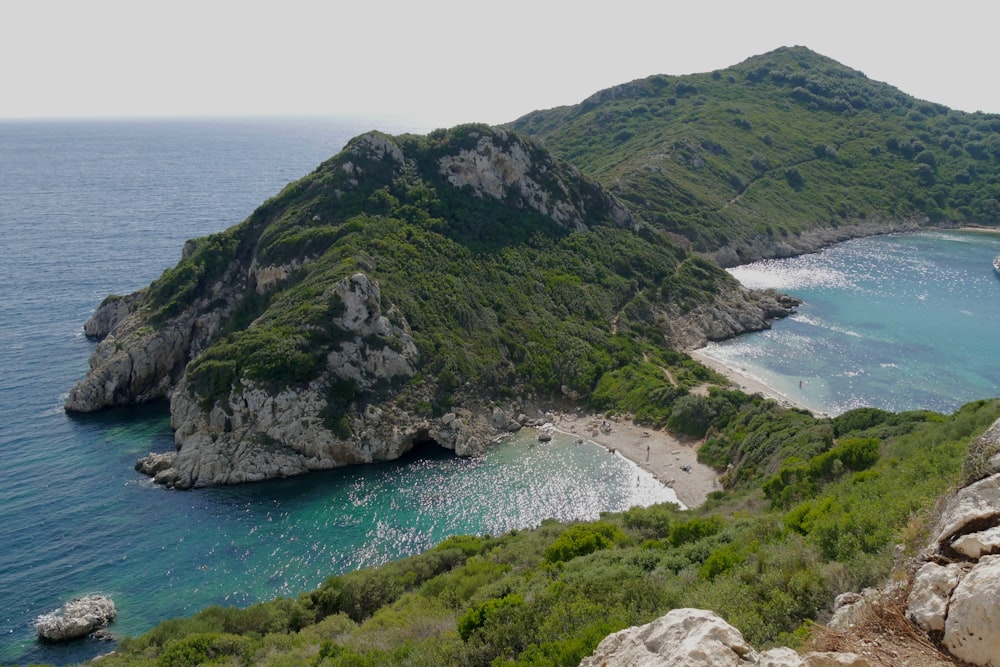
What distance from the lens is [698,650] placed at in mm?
10117

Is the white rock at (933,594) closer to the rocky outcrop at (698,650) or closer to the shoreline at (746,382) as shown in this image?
the rocky outcrop at (698,650)

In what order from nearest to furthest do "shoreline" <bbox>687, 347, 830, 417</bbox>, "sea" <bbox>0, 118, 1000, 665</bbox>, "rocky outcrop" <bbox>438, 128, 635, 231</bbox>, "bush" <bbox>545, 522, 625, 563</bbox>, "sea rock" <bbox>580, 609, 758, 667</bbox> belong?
1. "sea rock" <bbox>580, 609, 758, 667</bbox>
2. "bush" <bbox>545, 522, 625, 563</bbox>
3. "sea" <bbox>0, 118, 1000, 665</bbox>
4. "shoreline" <bbox>687, 347, 830, 417</bbox>
5. "rocky outcrop" <bbox>438, 128, 635, 231</bbox>

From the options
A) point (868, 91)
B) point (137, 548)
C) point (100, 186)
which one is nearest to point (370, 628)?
point (137, 548)

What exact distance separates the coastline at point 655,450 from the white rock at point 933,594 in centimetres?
3369

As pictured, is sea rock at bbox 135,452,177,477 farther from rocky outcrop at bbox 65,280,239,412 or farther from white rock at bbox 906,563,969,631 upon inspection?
white rock at bbox 906,563,969,631

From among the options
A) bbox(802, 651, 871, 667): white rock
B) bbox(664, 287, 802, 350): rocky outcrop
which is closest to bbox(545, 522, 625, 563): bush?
bbox(802, 651, 871, 667): white rock

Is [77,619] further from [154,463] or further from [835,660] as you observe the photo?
[835,660]

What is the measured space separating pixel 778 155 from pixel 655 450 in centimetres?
11438

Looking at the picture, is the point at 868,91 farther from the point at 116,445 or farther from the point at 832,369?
the point at 116,445

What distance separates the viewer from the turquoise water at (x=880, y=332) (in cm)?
5900

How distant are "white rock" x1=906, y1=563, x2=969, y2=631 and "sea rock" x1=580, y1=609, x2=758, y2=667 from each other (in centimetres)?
270

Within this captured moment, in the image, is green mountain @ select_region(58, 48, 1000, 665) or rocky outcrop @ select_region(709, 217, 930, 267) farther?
rocky outcrop @ select_region(709, 217, 930, 267)

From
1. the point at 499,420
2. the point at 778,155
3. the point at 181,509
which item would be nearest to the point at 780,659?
the point at 181,509

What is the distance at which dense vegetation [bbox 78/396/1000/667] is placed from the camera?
1530 centimetres
